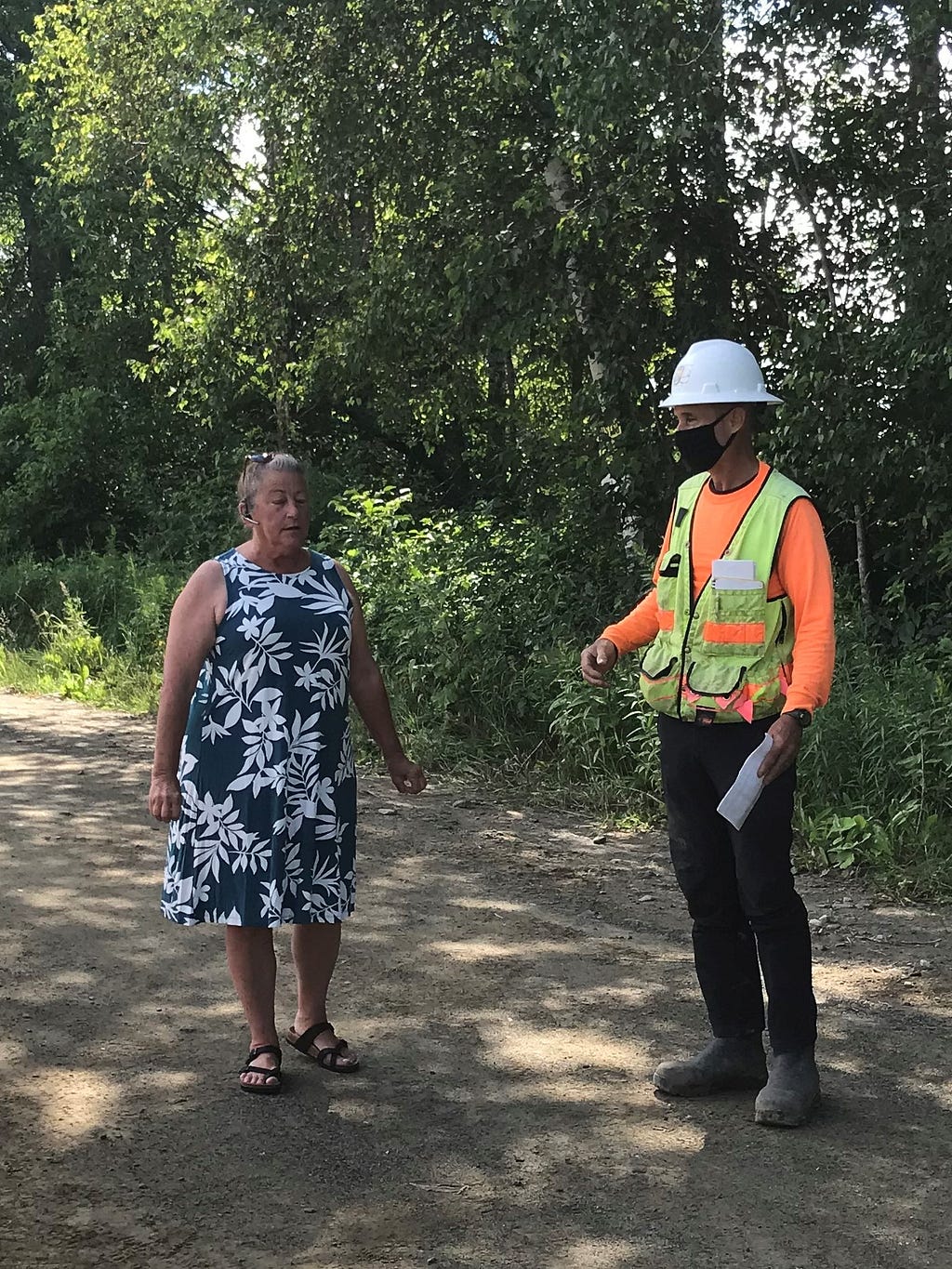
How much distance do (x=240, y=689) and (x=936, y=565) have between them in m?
6.65

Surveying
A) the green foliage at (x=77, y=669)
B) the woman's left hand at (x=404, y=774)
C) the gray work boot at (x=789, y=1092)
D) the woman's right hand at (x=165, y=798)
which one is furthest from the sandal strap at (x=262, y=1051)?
the green foliage at (x=77, y=669)

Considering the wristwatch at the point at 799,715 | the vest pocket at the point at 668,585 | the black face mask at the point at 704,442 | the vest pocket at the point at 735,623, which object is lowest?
the wristwatch at the point at 799,715

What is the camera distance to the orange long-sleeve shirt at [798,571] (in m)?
3.96

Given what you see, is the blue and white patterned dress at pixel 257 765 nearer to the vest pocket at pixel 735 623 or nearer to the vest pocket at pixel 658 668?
the vest pocket at pixel 658 668

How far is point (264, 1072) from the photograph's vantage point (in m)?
4.49

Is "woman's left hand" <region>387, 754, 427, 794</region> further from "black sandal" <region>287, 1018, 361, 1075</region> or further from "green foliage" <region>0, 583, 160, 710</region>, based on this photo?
"green foliage" <region>0, 583, 160, 710</region>

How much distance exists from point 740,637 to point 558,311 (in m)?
7.62

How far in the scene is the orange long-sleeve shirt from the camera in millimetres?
3957

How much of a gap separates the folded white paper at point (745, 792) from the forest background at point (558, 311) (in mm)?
3208

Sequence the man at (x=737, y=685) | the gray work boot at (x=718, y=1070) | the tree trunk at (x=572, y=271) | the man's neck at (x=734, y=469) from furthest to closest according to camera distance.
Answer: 1. the tree trunk at (x=572, y=271)
2. the gray work boot at (x=718, y=1070)
3. the man's neck at (x=734, y=469)
4. the man at (x=737, y=685)

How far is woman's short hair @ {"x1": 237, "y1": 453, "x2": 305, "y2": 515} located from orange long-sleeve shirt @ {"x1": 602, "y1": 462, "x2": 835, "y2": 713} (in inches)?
49.2

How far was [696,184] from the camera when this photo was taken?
11.2m

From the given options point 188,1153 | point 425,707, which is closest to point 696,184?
point 425,707

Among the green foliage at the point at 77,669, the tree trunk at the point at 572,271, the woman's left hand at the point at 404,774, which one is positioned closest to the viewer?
the woman's left hand at the point at 404,774
